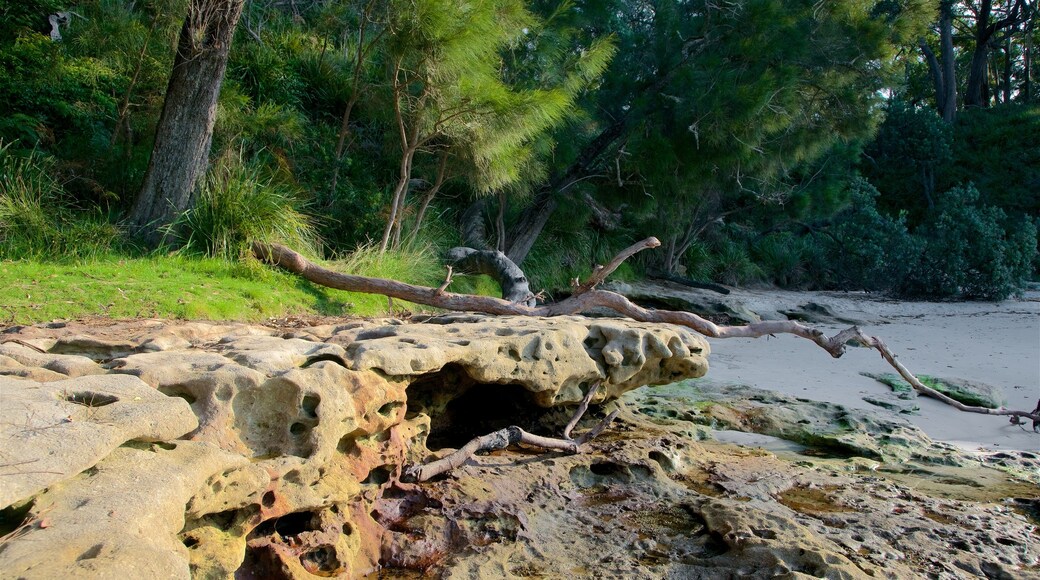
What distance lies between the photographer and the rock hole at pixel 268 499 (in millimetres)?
2848

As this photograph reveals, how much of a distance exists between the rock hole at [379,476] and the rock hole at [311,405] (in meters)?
0.64

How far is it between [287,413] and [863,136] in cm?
1192

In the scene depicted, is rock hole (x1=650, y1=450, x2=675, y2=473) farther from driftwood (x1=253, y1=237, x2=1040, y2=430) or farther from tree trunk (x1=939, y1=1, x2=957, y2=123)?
tree trunk (x1=939, y1=1, x2=957, y2=123)

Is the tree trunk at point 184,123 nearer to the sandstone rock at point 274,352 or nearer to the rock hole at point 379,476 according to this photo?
the sandstone rock at point 274,352

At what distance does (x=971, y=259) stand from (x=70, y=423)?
49.7 feet

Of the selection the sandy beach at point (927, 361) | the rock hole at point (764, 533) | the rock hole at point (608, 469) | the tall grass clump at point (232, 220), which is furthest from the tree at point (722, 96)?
the rock hole at point (764, 533)

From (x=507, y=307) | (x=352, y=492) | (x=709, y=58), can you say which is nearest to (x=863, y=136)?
(x=709, y=58)

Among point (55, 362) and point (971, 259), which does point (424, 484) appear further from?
point (971, 259)

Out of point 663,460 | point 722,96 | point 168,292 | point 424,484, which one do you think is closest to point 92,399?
point 424,484

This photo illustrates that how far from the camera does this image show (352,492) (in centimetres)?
328

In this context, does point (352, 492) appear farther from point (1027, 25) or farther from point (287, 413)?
point (1027, 25)

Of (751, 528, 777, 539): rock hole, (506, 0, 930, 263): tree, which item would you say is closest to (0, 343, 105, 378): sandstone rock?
(751, 528, 777, 539): rock hole

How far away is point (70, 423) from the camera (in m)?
2.30

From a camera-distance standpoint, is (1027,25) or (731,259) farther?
(1027,25)
